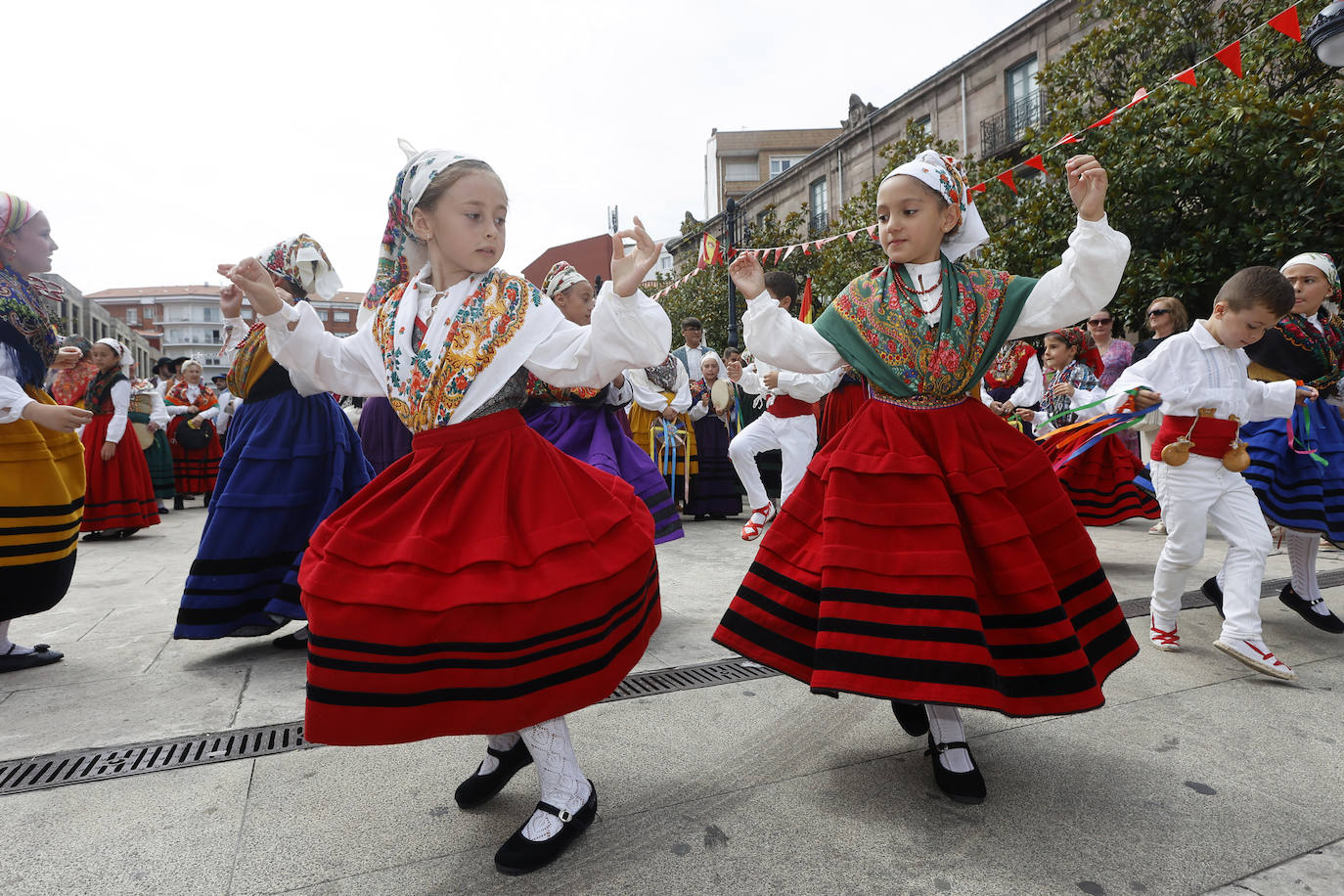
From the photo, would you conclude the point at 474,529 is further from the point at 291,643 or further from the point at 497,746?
the point at 291,643

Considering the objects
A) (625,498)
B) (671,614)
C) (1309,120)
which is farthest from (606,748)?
(1309,120)

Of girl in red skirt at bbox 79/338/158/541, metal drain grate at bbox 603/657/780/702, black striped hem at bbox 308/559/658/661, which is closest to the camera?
black striped hem at bbox 308/559/658/661

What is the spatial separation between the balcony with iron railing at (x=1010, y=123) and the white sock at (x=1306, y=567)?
700 inches

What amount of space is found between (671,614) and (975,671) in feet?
8.72

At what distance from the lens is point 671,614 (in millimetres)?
4609

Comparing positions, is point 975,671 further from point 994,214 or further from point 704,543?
point 994,214

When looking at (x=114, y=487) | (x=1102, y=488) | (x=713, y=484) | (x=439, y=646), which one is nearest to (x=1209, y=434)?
(x=1102, y=488)

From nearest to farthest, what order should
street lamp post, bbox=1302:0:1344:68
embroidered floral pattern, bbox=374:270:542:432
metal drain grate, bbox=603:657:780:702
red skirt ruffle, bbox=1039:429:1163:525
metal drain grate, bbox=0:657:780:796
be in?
embroidered floral pattern, bbox=374:270:542:432 → metal drain grate, bbox=0:657:780:796 → metal drain grate, bbox=603:657:780:702 → street lamp post, bbox=1302:0:1344:68 → red skirt ruffle, bbox=1039:429:1163:525

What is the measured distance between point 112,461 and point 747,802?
8224mm

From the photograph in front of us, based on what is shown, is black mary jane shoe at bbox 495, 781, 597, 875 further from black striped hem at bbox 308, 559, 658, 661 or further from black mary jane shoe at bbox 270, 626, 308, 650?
black mary jane shoe at bbox 270, 626, 308, 650

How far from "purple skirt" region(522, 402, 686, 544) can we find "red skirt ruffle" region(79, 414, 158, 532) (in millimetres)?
5896

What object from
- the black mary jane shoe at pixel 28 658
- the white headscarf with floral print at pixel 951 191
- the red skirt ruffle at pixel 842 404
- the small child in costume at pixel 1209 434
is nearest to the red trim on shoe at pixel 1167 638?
the small child in costume at pixel 1209 434

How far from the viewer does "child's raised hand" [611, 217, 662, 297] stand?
6.80ft

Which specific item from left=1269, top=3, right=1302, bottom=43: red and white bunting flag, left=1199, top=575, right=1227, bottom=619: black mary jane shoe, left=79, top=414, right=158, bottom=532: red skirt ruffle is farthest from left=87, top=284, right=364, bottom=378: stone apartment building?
left=1199, top=575, right=1227, bottom=619: black mary jane shoe
